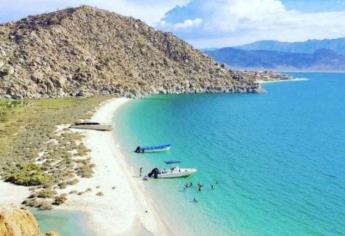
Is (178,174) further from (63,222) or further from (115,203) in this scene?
(63,222)

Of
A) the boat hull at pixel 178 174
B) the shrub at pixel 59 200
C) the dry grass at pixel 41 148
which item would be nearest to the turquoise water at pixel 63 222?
the shrub at pixel 59 200

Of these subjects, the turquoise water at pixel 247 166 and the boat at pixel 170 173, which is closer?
the turquoise water at pixel 247 166

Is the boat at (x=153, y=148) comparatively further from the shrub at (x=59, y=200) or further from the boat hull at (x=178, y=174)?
the shrub at (x=59, y=200)

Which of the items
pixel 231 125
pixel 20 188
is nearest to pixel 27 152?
pixel 20 188

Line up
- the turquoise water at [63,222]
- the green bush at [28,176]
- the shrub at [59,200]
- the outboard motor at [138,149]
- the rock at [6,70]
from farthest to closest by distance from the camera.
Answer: the rock at [6,70]
the outboard motor at [138,149]
the green bush at [28,176]
the shrub at [59,200]
the turquoise water at [63,222]


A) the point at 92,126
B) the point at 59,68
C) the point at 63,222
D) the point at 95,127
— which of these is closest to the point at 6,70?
the point at 59,68

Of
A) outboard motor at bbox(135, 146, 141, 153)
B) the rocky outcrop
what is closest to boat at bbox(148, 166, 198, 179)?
outboard motor at bbox(135, 146, 141, 153)

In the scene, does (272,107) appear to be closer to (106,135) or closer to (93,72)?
(93,72)
